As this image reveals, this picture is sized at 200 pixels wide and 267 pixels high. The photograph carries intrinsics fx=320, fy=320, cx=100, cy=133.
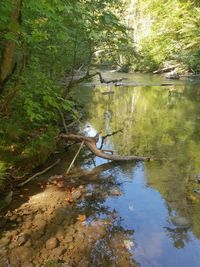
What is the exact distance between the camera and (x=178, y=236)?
524cm

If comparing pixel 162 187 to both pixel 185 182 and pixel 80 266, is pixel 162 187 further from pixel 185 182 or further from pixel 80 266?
pixel 80 266

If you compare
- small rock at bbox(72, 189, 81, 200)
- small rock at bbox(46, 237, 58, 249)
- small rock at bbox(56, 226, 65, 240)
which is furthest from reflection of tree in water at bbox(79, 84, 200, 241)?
small rock at bbox(46, 237, 58, 249)

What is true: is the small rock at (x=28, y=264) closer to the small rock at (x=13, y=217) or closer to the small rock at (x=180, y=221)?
the small rock at (x=13, y=217)

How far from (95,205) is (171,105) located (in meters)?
13.0

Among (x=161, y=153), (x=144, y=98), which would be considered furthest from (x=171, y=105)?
(x=161, y=153)

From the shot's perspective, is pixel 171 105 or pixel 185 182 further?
pixel 171 105

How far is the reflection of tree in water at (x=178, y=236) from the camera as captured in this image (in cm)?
504

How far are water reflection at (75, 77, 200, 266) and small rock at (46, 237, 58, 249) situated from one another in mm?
1199

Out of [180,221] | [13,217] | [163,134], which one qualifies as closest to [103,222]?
[180,221]

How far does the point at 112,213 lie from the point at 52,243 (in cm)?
146

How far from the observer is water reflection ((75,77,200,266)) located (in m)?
4.98

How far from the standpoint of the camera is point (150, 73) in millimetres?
43562

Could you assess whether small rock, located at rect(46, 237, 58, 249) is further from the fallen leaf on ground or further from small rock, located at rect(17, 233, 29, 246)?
the fallen leaf on ground

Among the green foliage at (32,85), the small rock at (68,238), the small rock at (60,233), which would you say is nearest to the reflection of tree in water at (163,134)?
the small rock at (68,238)
